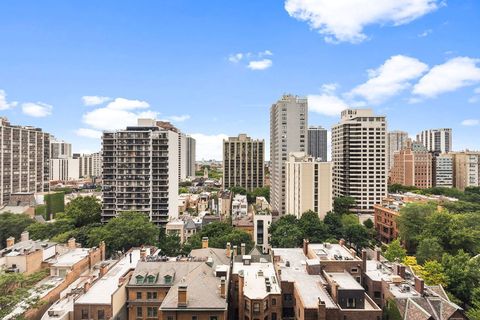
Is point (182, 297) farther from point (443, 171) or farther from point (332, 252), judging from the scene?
point (443, 171)

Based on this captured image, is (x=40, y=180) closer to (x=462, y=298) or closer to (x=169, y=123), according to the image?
(x=169, y=123)

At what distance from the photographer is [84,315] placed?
104 feet

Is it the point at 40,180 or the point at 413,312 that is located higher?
the point at 40,180

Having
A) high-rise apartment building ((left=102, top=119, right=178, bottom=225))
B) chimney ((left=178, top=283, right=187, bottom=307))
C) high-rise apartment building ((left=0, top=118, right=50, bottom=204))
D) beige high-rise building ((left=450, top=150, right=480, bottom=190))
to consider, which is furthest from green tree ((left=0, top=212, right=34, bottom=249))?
beige high-rise building ((left=450, top=150, right=480, bottom=190))

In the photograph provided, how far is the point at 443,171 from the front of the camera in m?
148

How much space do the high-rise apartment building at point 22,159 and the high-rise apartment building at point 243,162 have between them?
2778 inches

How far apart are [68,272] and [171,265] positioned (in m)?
14.5

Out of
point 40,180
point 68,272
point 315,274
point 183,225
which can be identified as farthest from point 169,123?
point 315,274

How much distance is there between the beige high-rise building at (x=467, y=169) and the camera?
14812cm

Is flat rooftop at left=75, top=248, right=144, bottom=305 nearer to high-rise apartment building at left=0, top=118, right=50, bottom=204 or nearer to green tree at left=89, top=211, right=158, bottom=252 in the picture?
green tree at left=89, top=211, right=158, bottom=252

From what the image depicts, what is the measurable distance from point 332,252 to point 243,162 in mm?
108241

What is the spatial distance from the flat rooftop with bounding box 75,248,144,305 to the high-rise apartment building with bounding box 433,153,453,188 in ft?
471

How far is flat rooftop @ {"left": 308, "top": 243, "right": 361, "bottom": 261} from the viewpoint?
42.6 m

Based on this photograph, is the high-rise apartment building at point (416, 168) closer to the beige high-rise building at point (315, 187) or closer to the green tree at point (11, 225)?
the beige high-rise building at point (315, 187)
